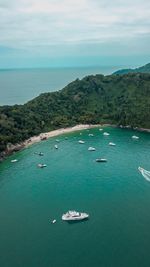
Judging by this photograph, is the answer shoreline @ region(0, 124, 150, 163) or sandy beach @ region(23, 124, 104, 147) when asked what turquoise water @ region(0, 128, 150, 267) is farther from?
sandy beach @ region(23, 124, 104, 147)

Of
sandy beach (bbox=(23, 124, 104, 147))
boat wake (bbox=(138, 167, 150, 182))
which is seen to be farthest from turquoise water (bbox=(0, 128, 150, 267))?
sandy beach (bbox=(23, 124, 104, 147))

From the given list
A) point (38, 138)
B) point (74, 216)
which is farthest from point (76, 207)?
point (38, 138)

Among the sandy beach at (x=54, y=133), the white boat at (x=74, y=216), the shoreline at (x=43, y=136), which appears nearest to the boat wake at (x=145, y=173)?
the white boat at (x=74, y=216)

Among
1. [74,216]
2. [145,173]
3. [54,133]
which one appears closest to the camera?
[74,216]

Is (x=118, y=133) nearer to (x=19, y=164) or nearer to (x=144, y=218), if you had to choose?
(x=19, y=164)

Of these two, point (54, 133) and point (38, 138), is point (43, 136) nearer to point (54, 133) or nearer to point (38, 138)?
point (38, 138)

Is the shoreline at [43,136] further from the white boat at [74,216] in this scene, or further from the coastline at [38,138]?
the white boat at [74,216]

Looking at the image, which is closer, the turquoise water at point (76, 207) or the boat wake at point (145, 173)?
the turquoise water at point (76, 207)

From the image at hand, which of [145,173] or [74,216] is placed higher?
[145,173]
